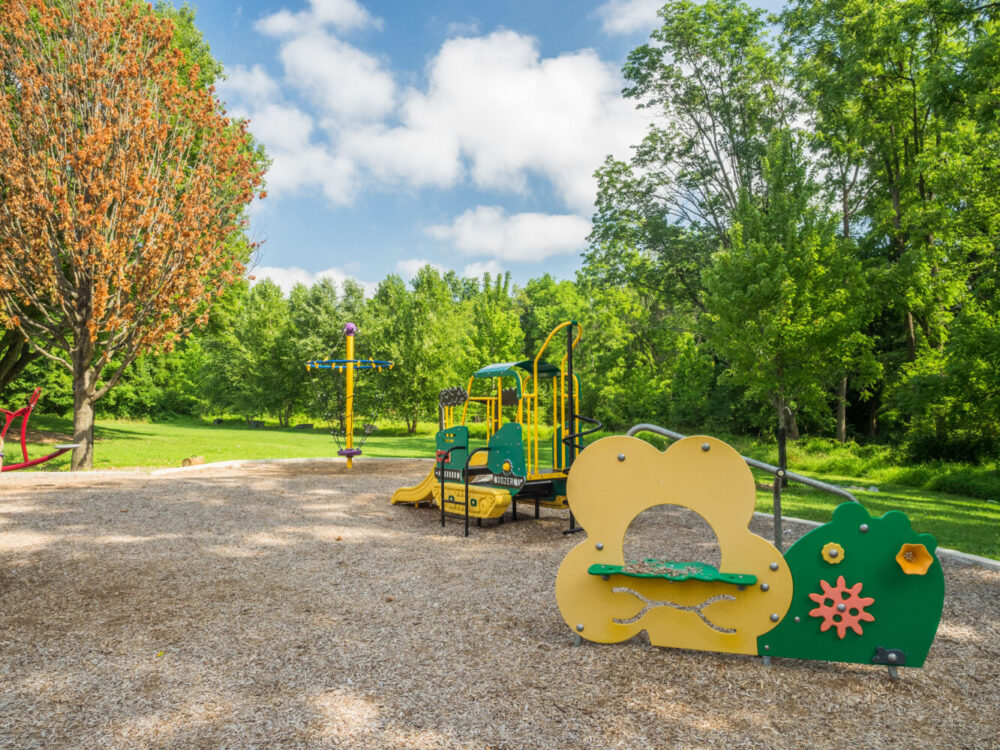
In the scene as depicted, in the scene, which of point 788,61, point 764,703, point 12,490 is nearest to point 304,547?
point 764,703

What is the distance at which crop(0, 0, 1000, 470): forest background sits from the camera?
38.5 feet

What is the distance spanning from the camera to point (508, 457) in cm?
742

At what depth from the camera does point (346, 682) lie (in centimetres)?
319

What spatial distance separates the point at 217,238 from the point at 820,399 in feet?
44.3

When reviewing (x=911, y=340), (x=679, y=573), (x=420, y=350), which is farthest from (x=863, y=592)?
(x=420, y=350)

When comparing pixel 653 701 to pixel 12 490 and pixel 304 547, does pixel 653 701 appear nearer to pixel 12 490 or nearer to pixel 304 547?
pixel 304 547

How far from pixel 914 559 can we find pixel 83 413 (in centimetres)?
1439

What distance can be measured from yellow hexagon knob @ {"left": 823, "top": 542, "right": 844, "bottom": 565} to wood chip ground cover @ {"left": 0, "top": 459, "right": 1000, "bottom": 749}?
0.63 metres

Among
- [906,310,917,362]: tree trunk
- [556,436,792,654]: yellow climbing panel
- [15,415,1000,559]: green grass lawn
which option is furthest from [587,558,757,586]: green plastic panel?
[906,310,917,362]: tree trunk

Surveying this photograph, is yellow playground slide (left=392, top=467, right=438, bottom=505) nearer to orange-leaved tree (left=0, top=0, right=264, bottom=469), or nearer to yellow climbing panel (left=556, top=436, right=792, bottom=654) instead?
yellow climbing panel (left=556, top=436, right=792, bottom=654)

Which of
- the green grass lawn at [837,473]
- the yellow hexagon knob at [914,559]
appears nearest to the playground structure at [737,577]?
the yellow hexagon knob at [914,559]

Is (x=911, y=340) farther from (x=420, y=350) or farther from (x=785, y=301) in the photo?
(x=420, y=350)

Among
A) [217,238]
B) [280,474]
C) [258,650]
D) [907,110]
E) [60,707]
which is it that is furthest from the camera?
[907,110]

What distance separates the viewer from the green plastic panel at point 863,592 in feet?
10.6
